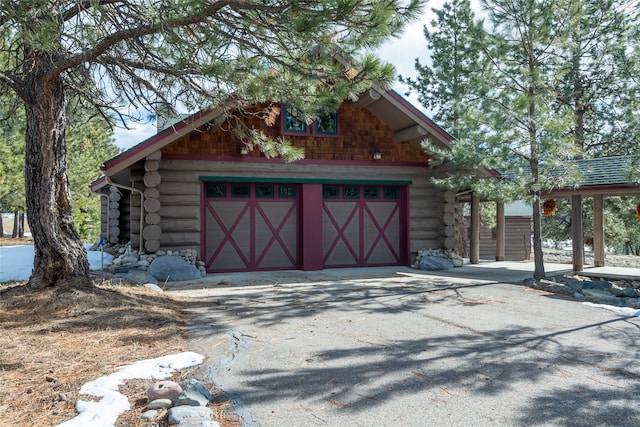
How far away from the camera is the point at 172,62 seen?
6.49m

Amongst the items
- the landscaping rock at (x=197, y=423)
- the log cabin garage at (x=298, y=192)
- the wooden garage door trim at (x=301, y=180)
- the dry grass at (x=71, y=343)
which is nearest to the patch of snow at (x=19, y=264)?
the log cabin garage at (x=298, y=192)

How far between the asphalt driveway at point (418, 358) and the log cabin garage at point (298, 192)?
3.37 meters

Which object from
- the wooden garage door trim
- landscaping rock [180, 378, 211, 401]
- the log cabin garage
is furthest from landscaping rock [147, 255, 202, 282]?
landscaping rock [180, 378, 211, 401]

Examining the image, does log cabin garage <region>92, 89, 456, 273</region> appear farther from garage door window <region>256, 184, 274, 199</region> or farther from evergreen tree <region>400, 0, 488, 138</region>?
evergreen tree <region>400, 0, 488, 138</region>

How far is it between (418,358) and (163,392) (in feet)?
7.54

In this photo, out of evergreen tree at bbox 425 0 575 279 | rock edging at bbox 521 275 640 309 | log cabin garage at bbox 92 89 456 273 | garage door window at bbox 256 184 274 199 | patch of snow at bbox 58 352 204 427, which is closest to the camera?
patch of snow at bbox 58 352 204 427

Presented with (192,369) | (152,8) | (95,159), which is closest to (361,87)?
(152,8)

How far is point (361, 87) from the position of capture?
643 centimetres

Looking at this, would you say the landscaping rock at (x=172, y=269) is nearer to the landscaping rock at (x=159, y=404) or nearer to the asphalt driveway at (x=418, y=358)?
the asphalt driveway at (x=418, y=358)

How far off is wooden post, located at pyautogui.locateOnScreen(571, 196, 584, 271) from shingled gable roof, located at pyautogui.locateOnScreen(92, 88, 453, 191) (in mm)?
3794

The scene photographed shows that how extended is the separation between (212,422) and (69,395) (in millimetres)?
1199

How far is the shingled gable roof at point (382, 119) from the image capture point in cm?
956

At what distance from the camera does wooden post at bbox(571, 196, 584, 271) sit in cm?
1172

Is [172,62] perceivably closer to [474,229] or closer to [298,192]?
[298,192]
